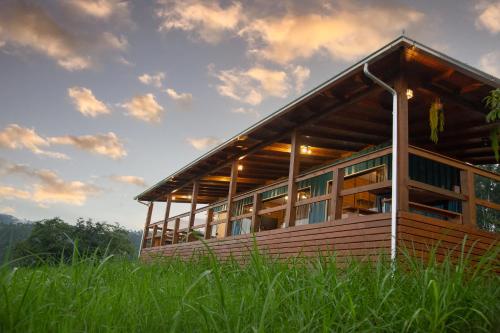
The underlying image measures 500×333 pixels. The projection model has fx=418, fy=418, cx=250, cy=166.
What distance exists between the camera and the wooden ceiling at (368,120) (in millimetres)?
7438

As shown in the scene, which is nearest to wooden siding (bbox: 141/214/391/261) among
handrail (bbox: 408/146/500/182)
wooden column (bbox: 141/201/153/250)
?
handrail (bbox: 408/146/500/182)

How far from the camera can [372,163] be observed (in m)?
10.8

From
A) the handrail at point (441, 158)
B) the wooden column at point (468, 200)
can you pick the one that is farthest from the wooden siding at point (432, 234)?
the handrail at point (441, 158)

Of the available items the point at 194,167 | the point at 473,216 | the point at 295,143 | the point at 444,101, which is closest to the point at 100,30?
the point at 194,167

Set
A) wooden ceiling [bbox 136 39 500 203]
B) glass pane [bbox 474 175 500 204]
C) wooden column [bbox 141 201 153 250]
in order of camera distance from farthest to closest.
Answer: glass pane [bbox 474 175 500 204] → wooden column [bbox 141 201 153 250] → wooden ceiling [bbox 136 39 500 203]

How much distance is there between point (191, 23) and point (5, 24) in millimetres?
6480

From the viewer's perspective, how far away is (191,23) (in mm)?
15617

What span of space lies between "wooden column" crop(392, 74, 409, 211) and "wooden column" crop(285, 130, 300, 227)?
9.65ft

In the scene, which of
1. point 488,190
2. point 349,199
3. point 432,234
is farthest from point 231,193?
point 488,190

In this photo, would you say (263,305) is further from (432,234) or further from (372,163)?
(372,163)

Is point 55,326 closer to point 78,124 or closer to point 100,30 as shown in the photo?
point 100,30

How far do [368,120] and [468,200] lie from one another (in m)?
3.25

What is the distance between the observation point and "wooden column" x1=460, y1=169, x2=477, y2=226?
23.8 feet

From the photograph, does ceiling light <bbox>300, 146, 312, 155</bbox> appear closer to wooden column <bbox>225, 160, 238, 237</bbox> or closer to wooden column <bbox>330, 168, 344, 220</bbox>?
wooden column <bbox>225, 160, 238, 237</bbox>
